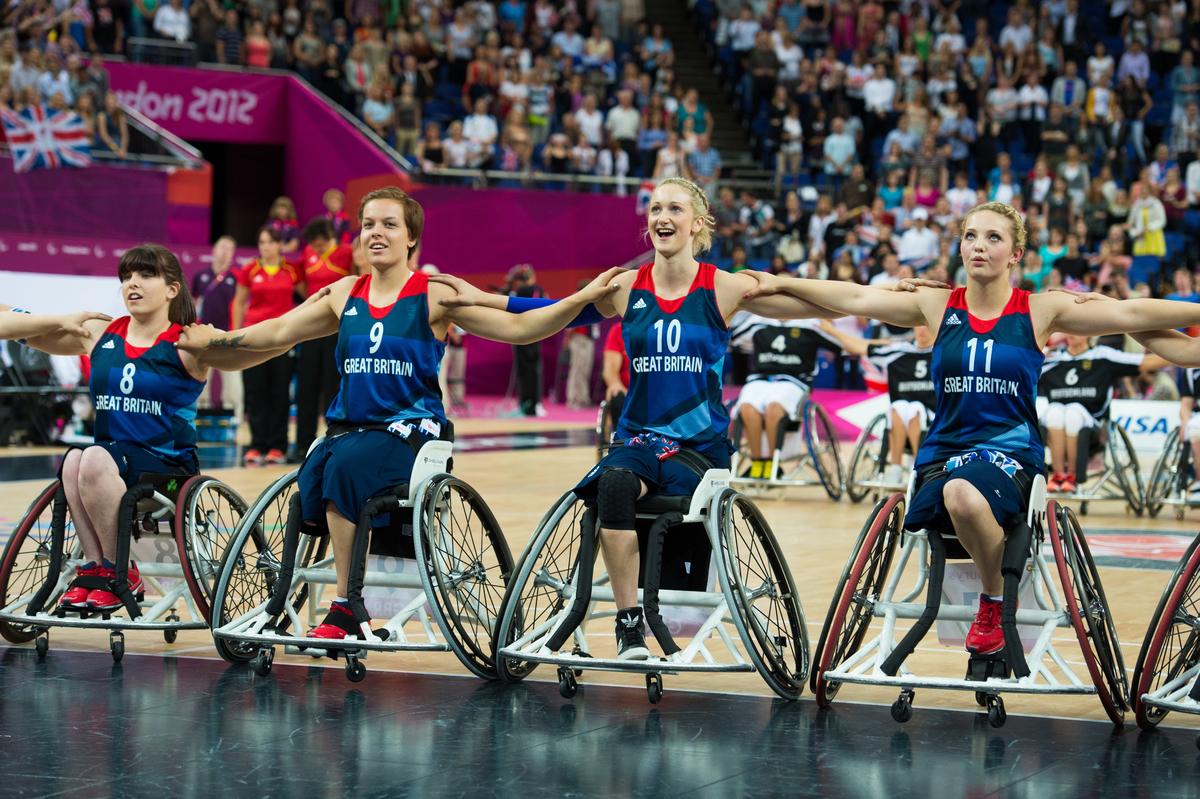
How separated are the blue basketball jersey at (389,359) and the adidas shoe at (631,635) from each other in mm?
1019

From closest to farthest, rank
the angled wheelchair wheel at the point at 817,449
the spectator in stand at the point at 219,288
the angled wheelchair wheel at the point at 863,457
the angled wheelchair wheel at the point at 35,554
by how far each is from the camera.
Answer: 1. the angled wheelchair wheel at the point at 35,554
2. the angled wheelchair wheel at the point at 863,457
3. the angled wheelchair wheel at the point at 817,449
4. the spectator in stand at the point at 219,288

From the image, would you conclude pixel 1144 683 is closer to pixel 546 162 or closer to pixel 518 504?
pixel 518 504

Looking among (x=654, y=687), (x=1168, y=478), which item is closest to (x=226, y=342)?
(x=654, y=687)

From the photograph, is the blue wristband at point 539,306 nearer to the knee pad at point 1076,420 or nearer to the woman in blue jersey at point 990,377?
the woman in blue jersey at point 990,377

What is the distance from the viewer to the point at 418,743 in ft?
15.1

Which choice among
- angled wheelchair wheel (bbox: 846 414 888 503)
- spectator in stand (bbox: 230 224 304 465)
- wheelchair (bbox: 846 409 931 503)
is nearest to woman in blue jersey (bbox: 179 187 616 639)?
wheelchair (bbox: 846 409 931 503)

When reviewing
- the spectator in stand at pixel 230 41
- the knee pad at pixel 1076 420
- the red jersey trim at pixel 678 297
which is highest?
the spectator in stand at pixel 230 41

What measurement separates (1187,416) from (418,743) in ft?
24.7

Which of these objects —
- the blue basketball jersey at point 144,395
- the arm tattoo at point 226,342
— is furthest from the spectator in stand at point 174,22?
the arm tattoo at point 226,342

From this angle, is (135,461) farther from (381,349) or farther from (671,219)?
(671,219)

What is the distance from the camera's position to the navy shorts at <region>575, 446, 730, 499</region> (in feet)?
17.4

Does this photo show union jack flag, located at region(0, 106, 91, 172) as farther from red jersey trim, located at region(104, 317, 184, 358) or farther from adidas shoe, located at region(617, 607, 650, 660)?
adidas shoe, located at region(617, 607, 650, 660)

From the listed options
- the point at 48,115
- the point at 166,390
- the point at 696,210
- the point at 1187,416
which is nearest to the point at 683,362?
the point at 696,210

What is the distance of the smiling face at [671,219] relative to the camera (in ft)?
18.0
